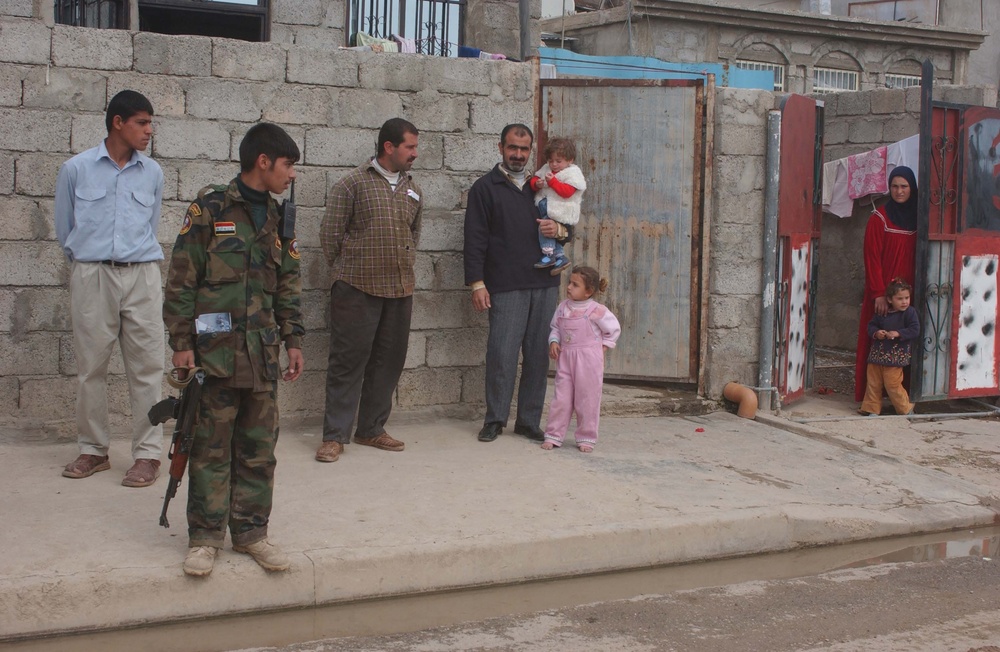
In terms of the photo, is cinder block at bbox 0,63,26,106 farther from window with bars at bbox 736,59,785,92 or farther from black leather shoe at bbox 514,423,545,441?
window with bars at bbox 736,59,785,92

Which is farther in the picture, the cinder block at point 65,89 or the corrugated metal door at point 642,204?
the corrugated metal door at point 642,204

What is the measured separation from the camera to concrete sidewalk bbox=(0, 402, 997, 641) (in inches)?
166

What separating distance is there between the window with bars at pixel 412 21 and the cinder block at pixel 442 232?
471cm

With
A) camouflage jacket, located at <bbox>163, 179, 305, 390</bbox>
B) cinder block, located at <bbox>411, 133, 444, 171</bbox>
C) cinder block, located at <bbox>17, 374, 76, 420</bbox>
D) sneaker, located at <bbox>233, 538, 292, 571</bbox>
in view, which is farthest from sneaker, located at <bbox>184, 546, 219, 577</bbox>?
cinder block, located at <bbox>411, 133, 444, 171</bbox>

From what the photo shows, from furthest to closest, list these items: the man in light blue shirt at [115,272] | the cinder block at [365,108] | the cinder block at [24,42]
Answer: the cinder block at [365,108]
the cinder block at [24,42]
the man in light blue shirt at [115,272]

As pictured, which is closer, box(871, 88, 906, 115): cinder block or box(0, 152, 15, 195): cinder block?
box(0, 152, 15, 195): cinder block

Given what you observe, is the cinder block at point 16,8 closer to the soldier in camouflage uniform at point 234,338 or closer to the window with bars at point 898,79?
the soldier in camouflage uniform at point 234,338

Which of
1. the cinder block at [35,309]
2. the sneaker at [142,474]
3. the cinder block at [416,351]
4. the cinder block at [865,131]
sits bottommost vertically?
the sneaker at [142,474]

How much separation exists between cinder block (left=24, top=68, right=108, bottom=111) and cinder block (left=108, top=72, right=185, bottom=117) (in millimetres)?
103

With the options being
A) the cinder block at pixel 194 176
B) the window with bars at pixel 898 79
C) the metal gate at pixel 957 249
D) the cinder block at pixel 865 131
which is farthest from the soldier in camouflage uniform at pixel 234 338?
the window with bars at pixel 898 79

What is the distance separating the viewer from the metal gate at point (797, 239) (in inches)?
318

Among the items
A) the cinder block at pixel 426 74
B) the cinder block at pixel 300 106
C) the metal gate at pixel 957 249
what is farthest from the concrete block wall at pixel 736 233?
the cinder block at pixel 300 106

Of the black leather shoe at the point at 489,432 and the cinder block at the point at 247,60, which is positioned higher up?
the cinder block at the point at 247,60

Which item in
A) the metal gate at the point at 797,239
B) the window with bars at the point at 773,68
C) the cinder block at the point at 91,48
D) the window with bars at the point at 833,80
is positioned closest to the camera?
the cinder block at the point at 91,48
